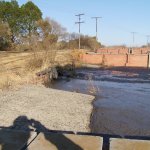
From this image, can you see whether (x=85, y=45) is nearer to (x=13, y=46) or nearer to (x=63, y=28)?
(x=63, y=28)

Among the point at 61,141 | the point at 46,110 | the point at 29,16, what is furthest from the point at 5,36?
the point at 61,141

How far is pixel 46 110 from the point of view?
14.3 meters

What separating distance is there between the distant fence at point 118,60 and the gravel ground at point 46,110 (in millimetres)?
37334

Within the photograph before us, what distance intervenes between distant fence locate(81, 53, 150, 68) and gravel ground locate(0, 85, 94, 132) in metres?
37.3

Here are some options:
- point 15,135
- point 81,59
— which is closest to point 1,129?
point 15,135

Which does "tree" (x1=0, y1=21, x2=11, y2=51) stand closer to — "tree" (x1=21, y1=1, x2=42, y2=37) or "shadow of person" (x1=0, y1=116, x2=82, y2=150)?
"tree" (x1=21, y1=1, x2=42, y2=37)

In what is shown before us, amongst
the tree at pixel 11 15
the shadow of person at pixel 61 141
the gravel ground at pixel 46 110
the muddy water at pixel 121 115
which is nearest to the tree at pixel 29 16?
the tree at pixel 11 15

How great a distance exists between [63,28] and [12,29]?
59.7ft

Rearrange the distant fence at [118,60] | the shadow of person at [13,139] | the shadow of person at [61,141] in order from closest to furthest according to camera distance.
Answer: the shadow of person at [61,141]
the shadow of person at [13,139]
the distant fence at [118,60]

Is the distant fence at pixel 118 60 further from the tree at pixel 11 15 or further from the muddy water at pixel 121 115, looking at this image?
the muddy water at pixel 121 115

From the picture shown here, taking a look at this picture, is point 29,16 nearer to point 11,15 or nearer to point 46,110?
point 11,15

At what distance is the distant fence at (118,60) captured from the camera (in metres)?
55.5

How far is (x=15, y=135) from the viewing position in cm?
788

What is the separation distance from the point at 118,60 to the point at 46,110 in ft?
144
